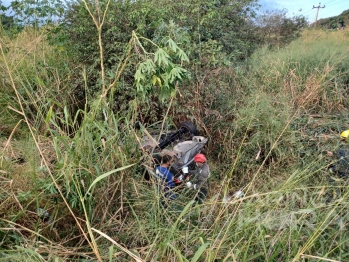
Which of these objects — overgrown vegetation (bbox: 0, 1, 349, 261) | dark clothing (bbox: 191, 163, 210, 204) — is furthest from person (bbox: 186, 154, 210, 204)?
overgrown vegetation (bbox: 0, 1, 349, 261)

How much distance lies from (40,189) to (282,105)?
2.73m

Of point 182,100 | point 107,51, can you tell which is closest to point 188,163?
point 182,100

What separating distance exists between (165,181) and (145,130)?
49cm

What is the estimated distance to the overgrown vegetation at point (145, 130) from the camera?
1582mm

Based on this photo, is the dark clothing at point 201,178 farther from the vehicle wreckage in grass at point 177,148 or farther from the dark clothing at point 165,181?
the dark clothing at point 165,181

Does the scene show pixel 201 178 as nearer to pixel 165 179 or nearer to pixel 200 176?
pixel 200 176

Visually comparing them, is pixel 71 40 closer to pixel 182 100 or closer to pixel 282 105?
pixel 182 100

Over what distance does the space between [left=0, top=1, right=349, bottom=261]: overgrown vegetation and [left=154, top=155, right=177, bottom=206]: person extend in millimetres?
83

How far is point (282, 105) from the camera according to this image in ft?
11.0

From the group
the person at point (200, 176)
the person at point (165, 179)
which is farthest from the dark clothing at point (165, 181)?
the person at point (200, 176)

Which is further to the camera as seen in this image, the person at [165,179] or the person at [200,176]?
the person at [200,176]

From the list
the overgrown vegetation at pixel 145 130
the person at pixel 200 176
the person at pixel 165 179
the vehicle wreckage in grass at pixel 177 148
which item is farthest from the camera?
the person at pixel 200 176

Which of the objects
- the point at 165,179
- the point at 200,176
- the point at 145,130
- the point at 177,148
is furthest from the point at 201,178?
the point at 145,130

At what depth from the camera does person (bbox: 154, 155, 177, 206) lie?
2.03 meters
